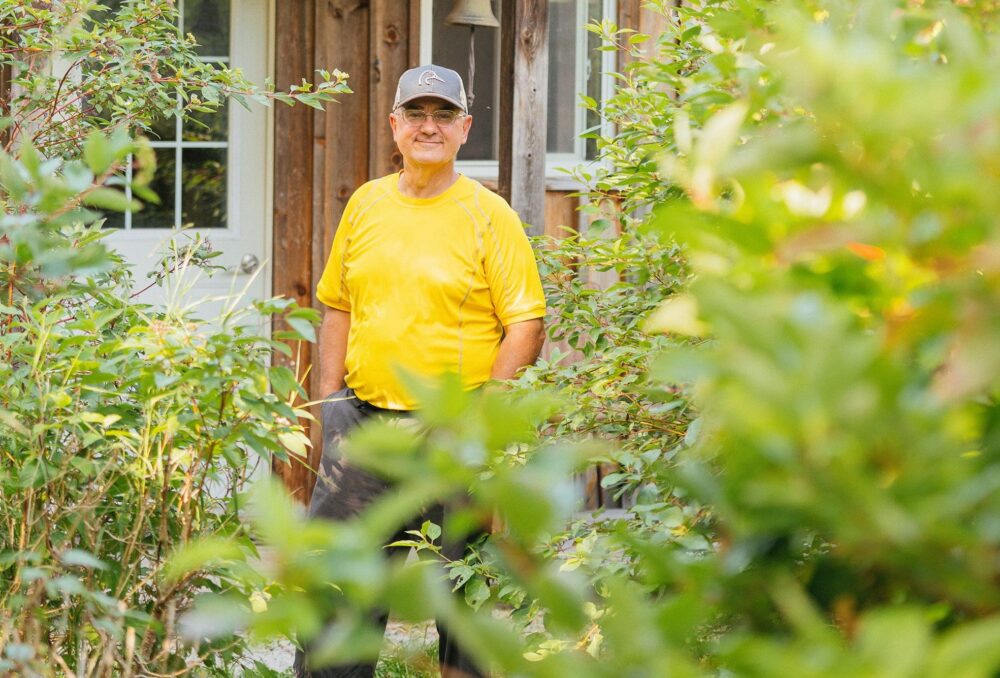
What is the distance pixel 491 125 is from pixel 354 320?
261 cm

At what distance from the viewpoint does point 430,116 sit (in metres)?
A: 3.58

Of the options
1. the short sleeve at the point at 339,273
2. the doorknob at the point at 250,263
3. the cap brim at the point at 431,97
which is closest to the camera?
the cap brim at the point at 431,97

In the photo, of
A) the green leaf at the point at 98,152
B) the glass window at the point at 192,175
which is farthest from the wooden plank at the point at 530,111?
the green leaf at the point at 98,152

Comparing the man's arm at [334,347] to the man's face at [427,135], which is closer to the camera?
the man's face at [427,135]

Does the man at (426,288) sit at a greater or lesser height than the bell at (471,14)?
lesser

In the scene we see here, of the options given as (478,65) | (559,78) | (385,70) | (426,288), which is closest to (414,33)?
(385,70)

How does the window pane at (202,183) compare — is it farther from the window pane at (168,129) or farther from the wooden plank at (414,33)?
the wooden plank at (414,33)

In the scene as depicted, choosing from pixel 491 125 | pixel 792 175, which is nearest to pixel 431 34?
pixel 491 125

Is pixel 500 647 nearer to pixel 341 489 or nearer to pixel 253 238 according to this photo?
pixel 341 489

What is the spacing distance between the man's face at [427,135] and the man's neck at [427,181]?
21 millimetres

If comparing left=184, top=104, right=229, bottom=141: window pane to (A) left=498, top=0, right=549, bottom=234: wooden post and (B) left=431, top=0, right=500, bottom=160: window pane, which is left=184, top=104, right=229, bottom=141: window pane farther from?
(A) left=498, top=0, right=549, bottom=234: wooden post

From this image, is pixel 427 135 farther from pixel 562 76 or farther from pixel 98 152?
pixel 562 76

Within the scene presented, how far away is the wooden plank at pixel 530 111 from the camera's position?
437 centimetres

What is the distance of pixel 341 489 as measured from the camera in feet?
11.6
